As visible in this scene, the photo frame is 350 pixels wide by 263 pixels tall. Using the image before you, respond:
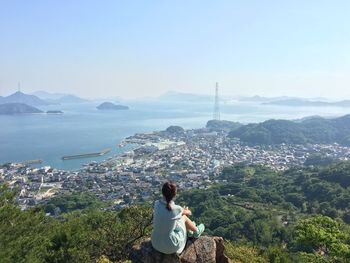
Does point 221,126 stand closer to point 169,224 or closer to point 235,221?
point 235,221

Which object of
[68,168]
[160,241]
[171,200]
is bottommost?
[68,168]

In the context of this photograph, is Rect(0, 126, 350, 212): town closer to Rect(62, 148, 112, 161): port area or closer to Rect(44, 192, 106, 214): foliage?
Rect(44, 192, 106, 214): foliage

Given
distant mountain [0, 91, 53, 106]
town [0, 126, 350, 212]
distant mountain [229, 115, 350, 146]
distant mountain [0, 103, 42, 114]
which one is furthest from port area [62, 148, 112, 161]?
distant mountain [0, 91, 53, 106]

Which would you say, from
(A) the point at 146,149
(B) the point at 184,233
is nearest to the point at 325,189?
(B) the point at 184,233

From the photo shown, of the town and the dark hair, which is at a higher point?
the dark hair

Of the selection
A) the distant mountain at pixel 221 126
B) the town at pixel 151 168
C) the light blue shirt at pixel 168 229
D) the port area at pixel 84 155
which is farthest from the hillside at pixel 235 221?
the distant mountain at pixel 221 126

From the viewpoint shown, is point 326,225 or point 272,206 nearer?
point 326,225

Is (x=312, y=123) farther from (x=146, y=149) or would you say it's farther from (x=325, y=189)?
(x=325, y=189)
